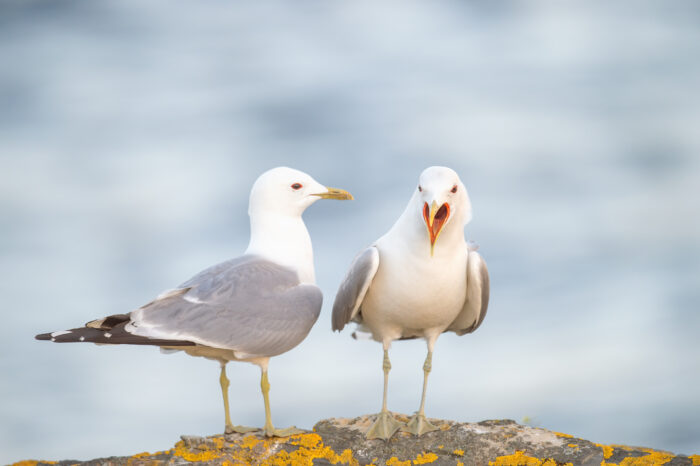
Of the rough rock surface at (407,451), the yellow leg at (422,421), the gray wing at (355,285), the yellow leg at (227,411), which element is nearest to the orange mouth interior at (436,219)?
the gray wing at (355,285)

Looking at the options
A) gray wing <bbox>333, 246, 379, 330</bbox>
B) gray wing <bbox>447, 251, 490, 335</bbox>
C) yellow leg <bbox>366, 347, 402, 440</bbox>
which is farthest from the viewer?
gray wing <bbox>447, 251, 490, 335</bbox>

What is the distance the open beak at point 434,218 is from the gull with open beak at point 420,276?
0.01 metres

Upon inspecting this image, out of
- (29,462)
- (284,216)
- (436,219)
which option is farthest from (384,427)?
(29,462)

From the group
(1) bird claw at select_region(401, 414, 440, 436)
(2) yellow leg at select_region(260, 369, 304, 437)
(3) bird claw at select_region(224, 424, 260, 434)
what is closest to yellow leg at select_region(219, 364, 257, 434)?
(3) bird claw at select_region(224, 424, 260, 434)

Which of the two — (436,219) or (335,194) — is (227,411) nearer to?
(335,194)

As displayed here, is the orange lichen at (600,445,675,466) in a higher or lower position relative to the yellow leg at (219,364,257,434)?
lower

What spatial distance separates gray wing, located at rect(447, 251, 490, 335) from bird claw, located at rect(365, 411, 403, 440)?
62.4 inches

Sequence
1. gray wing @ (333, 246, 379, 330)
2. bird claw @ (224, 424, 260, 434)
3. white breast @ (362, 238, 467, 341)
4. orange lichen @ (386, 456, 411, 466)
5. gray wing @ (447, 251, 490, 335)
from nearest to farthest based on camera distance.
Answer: orange lichen @ (386, 456, 411, 466)
bird claw @ (224, 424, 260, 434)
white breast @ (362, 238, 467, 341)
gray wing @ (333, 246, 379, 330)
gray wing @ (447, 251, 490, 335)

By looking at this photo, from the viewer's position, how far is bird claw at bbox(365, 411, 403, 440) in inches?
379

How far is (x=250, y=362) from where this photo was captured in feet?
31.4

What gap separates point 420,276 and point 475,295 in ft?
3.14

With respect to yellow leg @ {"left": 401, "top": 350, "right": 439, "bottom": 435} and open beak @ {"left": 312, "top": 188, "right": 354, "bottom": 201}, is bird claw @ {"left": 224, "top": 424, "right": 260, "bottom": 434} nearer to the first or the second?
yellow leg @ {"left": 401, "top": 350, "right": 439, "bottom": 435}

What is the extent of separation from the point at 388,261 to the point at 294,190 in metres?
1.38

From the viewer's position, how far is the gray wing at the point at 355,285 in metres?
9.94
